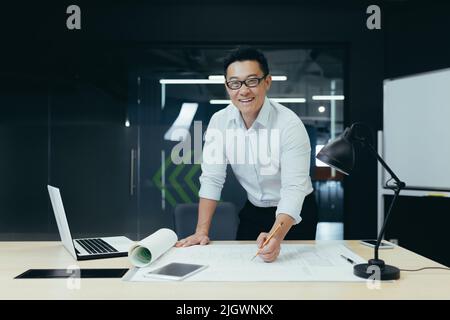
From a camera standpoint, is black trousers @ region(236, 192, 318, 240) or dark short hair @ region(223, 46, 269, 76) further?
black trousers @ region(236, 192, 318, 240)

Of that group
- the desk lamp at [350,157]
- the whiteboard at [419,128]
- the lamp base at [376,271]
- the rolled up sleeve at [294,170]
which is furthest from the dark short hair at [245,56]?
the whiteboard at [419,128]

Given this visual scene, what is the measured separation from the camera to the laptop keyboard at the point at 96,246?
1.68 meters

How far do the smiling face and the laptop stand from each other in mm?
782

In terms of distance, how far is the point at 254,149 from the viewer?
2086 mm

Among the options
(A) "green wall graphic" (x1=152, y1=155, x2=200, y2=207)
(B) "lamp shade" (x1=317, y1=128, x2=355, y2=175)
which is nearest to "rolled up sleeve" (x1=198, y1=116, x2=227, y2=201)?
(B) "lamp shade" (x1=317, y1=128, x2=355, y2=175)

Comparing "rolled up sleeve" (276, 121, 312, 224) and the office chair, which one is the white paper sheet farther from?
the office chair

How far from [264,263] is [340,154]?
43cm

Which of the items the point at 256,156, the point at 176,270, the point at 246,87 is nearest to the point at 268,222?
the point at 256,156

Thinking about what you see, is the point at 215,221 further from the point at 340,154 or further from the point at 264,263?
the point at 340,154

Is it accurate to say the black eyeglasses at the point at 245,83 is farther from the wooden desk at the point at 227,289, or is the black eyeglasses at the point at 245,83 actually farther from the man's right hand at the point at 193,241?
the wooden desk at the point at 227,289

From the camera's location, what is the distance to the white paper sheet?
127cm
